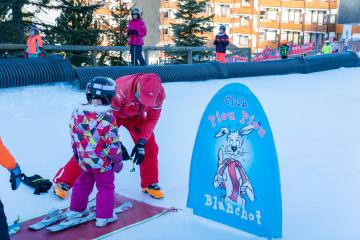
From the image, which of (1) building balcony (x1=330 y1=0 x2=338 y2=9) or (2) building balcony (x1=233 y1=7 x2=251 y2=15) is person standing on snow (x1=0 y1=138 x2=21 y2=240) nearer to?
(1) building balcony (x1=330 y1=0 x2=338 y2=9)

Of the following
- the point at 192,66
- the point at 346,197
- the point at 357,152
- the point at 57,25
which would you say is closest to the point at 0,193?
the point at 346,197

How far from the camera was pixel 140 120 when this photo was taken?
4305mm

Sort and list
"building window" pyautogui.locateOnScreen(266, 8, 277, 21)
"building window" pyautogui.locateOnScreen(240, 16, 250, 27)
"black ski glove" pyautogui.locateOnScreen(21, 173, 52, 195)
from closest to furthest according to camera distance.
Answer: "black ski glove" pyautogui.locateOnScreen(21, 173, 52, 195) < "building window" pyautogui.locateOnScreen(266, 8, 277, 21) < "building window" pyautogui.locateOnScreen(240, 16, 250, 27)

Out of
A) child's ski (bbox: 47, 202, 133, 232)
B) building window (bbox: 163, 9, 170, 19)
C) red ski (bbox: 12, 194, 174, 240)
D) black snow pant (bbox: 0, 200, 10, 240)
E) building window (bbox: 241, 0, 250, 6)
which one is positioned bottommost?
red ski (bbox: 12, 194, 174, 240)

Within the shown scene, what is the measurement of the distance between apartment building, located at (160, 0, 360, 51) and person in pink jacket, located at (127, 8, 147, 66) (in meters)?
35.9

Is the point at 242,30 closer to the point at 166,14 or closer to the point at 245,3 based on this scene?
the point at 245,3

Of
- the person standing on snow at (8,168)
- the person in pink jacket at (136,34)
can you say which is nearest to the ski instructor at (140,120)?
the person standing on snow at (8,168)

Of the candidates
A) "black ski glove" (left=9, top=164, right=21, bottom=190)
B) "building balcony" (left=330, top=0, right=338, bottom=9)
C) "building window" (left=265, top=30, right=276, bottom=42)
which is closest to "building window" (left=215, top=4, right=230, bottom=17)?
"building window" (left=265, top=30, right=276, bottom=42)

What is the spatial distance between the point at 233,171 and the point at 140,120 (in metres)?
1.23

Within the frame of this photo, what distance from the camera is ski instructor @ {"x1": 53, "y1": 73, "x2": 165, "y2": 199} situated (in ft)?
13.0

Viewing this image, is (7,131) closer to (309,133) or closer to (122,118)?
(122,118)

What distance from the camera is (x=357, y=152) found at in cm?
580

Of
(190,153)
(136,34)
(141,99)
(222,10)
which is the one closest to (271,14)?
(222,10)

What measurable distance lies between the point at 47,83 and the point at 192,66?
396 centimetres
